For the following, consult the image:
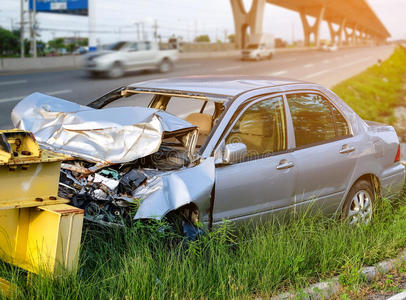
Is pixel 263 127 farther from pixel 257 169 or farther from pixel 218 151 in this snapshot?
pixel 218 151

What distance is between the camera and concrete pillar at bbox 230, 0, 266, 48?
6569cm

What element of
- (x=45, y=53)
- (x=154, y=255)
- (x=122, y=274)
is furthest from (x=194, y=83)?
(x=45, y=53)

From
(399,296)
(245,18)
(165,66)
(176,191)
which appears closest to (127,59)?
(165,66)

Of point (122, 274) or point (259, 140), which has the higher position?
point (259, 140)

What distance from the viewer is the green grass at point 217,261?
343 cm

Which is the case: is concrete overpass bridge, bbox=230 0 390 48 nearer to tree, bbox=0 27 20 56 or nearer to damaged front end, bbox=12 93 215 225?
tree, bbox=0 27 20 56

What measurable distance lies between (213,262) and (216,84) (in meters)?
1.90

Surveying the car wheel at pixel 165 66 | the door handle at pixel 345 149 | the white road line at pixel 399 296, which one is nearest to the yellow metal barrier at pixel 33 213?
the white road line at pixel 399 296

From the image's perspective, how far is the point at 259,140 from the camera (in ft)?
15.7

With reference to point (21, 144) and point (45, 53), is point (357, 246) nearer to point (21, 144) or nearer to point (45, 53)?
point (21, 144)

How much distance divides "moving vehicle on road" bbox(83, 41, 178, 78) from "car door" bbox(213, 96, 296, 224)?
19155mm

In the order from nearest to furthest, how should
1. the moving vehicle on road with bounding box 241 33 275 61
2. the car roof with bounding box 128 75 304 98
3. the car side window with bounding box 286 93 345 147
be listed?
the car roof with bounding box 128 75 304 98 < the car side window with bounding box 286 93 345 147 < the moving vehicle on road with bounding box 241 33 275 61

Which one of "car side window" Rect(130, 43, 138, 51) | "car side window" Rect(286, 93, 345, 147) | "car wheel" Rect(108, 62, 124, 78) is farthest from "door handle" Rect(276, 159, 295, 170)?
"car side window" Rect(130, 43, 138, 51)

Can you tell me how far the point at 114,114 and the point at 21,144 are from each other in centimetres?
130
